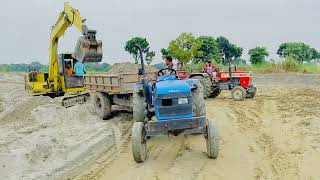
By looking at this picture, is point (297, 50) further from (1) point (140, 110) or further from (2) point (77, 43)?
(1) point (140, 110)

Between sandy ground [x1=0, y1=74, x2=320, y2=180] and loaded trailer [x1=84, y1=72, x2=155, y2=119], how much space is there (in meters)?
0.43

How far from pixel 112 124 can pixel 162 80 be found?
3425 mm

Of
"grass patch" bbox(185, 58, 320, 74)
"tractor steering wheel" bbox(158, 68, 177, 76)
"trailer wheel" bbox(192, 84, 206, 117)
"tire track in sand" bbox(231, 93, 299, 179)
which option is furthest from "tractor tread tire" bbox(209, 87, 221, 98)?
"grass patch" bbox(185, 58, 320, 74)

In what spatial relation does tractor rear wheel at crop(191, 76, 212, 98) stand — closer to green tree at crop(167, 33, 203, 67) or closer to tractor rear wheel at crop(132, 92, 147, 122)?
tractor rear wheel at crop(132, 92, 147, 122)

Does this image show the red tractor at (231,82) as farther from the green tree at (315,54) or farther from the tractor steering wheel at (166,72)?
the green tree at (315,54)

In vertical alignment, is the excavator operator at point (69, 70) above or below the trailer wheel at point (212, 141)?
above

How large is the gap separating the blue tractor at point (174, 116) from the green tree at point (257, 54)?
40.7 metres

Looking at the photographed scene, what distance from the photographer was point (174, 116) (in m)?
9.22

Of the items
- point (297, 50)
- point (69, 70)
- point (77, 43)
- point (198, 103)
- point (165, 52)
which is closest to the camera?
point (198, 103)

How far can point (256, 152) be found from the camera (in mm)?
9484

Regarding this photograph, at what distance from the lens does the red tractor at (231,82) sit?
18391 mm

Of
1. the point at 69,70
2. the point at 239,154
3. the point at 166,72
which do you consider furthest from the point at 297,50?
the point at 239,154

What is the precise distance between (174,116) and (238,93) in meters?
9.49

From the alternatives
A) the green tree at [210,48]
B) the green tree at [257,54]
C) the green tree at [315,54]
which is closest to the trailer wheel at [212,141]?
the green tree at [210,48]
